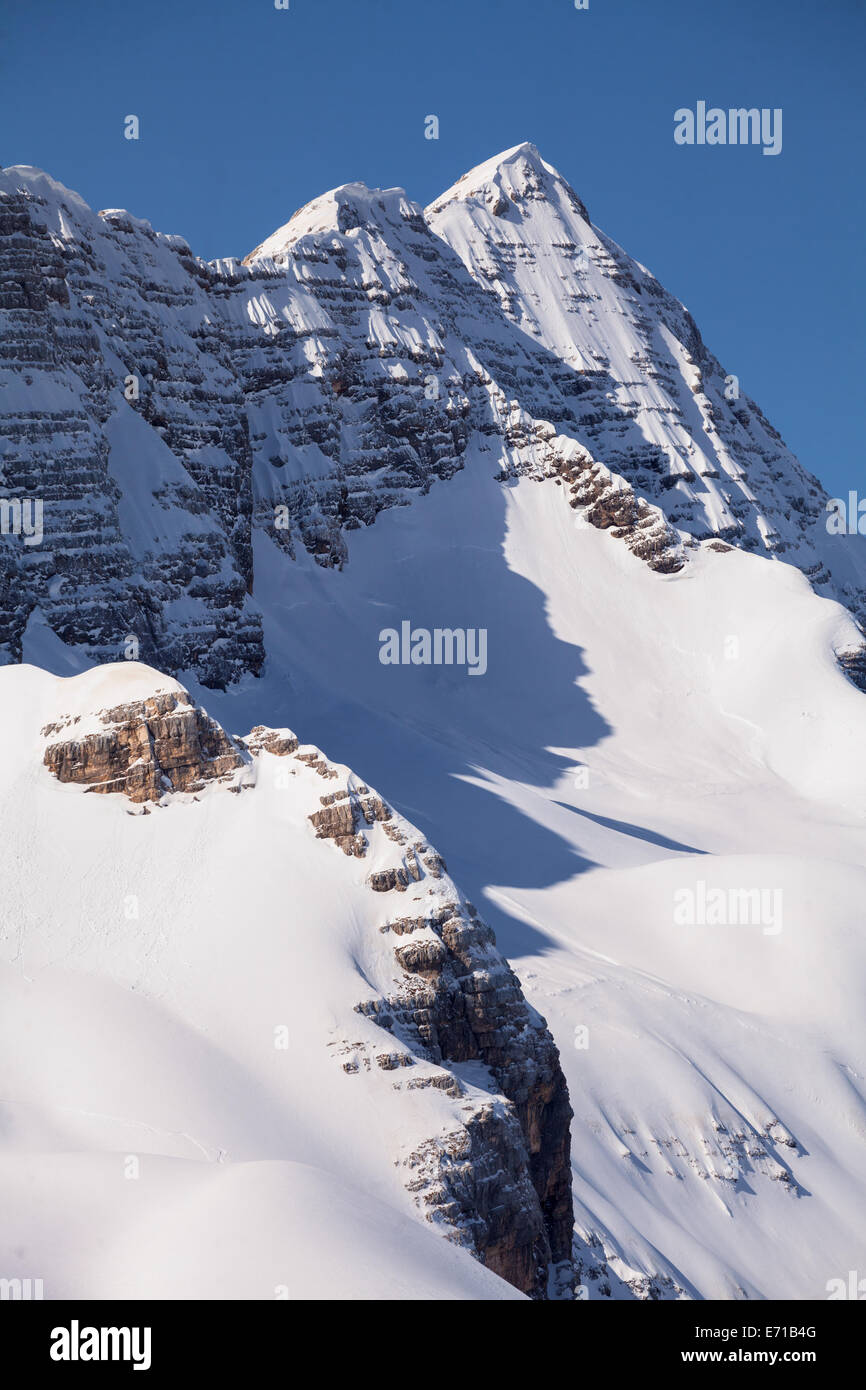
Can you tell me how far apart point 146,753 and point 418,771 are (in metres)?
50.1

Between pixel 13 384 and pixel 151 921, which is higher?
pixel 13 384

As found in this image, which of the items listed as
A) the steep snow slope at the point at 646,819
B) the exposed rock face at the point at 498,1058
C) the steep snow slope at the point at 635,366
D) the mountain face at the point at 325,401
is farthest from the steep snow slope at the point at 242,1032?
the steep snow slope at the point at 635,366

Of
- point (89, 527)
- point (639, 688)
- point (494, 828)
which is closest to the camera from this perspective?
point (494, 828)

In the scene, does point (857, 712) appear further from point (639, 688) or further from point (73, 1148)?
point (73, 1148)

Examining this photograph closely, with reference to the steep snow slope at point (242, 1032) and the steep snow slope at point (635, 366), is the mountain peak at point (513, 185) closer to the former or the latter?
the steep snow slope at point (635, 366)

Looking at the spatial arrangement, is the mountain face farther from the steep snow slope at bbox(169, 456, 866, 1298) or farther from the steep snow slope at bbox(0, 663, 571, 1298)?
the steep snow slope at bbox(0, 663, 571, 1298)

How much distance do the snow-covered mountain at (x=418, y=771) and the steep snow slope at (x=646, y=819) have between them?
283mm

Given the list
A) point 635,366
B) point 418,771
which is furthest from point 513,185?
point 418,771

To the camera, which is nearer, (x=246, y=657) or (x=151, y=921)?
(x=151, y=921)

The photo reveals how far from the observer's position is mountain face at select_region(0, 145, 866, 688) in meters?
95.9

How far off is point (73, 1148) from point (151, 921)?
7549mm

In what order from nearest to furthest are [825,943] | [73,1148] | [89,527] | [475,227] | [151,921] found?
[73,1148] → [151,921] → [825,943] → [89,527] → [475,227]
